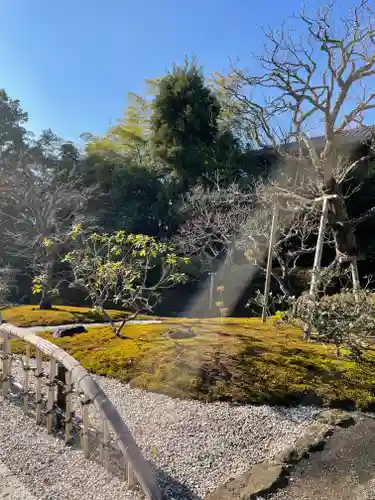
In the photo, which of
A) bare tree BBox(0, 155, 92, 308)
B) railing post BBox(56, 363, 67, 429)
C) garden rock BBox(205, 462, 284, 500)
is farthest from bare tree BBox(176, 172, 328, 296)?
railing post BBox(56, 363, 67, 429)

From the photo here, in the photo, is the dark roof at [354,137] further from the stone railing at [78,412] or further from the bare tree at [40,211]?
the bare tree at [40,211]

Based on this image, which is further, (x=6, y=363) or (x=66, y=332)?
(x=66, y=332)

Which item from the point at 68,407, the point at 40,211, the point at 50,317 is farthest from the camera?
the point at 40,211

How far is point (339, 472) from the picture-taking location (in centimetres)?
298

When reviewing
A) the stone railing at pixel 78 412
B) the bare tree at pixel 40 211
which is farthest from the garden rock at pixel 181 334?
the bare tree at pixel 40 211

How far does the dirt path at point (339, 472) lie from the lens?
8.92ft

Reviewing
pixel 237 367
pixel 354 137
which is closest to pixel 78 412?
pixel 237 367

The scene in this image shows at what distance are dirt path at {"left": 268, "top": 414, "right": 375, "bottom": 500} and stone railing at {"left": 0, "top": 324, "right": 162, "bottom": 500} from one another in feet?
3.33

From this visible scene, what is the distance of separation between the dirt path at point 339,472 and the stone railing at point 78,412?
102 centimetres

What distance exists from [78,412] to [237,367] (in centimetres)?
189

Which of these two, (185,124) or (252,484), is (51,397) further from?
(185,124)

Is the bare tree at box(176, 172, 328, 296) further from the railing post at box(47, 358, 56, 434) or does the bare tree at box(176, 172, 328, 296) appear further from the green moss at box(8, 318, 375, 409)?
the railing post at box(47, 358, 56, 434)

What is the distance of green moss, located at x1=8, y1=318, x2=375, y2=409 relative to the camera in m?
4.23

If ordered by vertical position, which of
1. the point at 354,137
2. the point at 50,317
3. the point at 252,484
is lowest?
the point at 252,484
